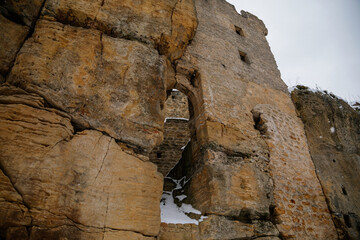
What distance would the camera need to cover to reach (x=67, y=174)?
1976 mm

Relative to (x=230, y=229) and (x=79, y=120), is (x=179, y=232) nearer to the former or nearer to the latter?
(x=230, y=229)

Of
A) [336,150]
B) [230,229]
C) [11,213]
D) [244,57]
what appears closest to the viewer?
[11,213]

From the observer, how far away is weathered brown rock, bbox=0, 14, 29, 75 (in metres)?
2.34

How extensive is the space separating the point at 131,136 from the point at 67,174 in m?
0.77

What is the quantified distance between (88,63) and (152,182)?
1612 mm

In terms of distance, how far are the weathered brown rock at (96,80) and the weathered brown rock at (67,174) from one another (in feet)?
0.57

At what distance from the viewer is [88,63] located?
2.69m

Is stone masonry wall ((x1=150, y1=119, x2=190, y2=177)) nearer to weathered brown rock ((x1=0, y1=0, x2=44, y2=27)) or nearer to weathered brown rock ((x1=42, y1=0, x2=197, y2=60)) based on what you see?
weathered brown rock ((x1=42, y1=0, x2=197, y2=60))

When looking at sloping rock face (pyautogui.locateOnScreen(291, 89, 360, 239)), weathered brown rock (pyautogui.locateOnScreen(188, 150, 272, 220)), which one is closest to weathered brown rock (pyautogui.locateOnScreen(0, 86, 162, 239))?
weathered brown rock (pyautogui.locateOnScreen(188, 150, 272, 220))

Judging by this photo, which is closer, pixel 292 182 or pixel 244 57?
pixel 292 182

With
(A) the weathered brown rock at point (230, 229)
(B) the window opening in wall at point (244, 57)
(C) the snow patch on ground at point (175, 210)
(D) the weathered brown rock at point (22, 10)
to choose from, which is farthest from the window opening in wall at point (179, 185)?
(D) the weathered brown rock at point (22, 10)

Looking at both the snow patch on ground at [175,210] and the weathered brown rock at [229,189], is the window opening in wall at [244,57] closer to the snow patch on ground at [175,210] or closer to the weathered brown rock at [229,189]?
the weathered brown rock at [229,189]

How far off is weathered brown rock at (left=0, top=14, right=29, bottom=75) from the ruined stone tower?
13 mm

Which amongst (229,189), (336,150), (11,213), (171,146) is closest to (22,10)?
(11,213)
